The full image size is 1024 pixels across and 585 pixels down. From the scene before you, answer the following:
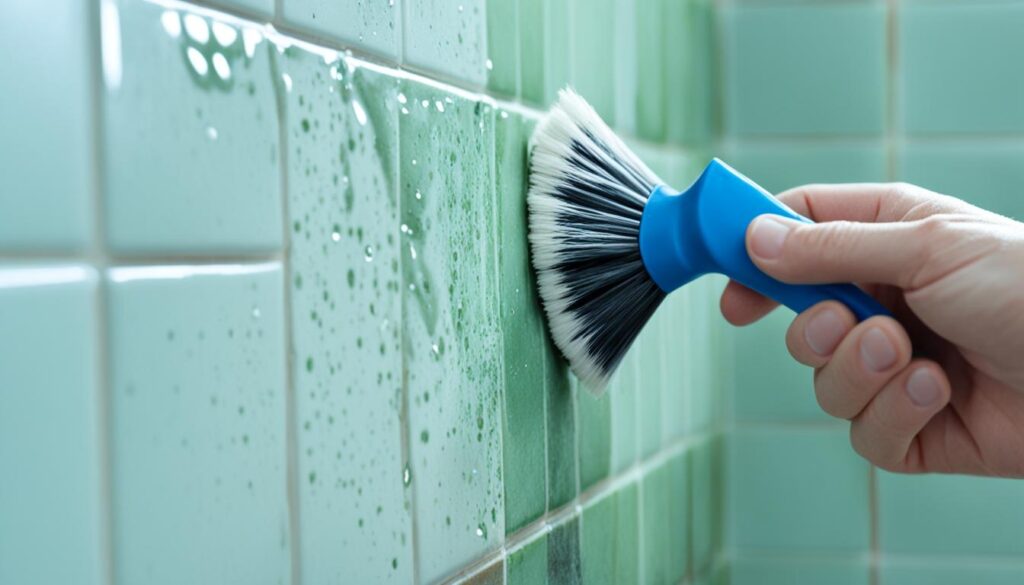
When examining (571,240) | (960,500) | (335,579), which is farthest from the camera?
(960,500)

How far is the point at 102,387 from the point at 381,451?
16 cm

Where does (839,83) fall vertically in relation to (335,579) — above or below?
above

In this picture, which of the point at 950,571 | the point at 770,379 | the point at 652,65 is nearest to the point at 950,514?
the point at 950,571

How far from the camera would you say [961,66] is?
3.66 feet

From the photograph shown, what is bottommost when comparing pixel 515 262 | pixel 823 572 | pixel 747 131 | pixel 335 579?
pixel 823 572

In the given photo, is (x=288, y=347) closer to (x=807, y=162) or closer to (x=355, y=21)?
(x=355, y=21)

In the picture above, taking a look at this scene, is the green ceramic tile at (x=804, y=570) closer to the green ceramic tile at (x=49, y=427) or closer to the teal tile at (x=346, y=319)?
the teal tile at (x=346, y=319)

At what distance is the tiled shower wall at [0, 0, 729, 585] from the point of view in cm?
30

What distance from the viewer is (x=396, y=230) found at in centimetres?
47

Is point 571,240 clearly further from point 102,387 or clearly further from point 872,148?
point 872,148

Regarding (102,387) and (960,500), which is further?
(960,500)

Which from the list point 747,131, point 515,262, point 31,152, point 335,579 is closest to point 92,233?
point 31,152

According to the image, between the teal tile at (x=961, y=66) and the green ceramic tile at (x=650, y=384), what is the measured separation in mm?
400

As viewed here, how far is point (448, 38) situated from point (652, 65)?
0.37 m
